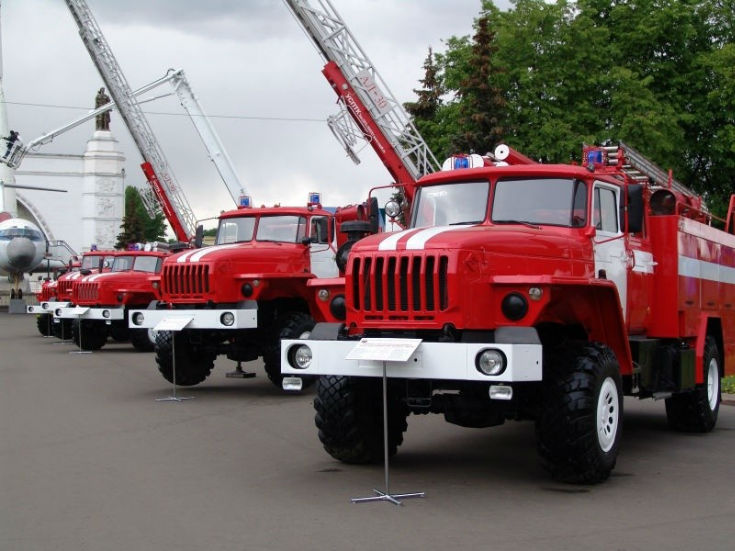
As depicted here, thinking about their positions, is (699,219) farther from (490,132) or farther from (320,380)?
(490,132)

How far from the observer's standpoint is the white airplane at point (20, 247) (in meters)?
48.5

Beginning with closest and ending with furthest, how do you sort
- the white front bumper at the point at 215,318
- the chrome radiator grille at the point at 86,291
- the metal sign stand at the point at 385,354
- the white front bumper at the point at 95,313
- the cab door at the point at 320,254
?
the metal sign stand at the point at 385,354 < the white front bumper at the point at 215,318 < the cab door at the point at 320,254 < the white front bumper at the point at 95,313 < the chrome radiator grille at the point at 86,291

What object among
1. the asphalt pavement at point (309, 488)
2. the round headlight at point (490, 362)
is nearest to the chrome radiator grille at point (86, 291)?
the asphalt pavement at point (309, 488)

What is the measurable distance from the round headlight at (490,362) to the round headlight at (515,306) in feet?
1.57

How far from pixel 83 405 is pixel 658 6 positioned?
94.5ft

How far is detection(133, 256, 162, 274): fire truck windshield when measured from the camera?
24.5 meters

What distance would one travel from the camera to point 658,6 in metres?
36.3

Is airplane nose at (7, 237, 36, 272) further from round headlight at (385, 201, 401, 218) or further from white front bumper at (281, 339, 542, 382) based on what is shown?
white front bumper at (281, 339, 542, 382)

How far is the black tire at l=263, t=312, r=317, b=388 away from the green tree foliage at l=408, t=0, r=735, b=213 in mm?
19790

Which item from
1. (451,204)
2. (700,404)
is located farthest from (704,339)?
(451,204)

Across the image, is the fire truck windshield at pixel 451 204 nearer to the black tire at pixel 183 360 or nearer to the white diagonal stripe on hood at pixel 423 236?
the white diagonal stripe on hood at pixel 423 236

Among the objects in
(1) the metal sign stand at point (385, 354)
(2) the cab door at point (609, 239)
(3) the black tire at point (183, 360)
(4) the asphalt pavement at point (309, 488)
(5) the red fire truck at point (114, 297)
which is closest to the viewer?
(4) the asphalt pavement at point (309, 488)

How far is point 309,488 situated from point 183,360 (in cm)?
771

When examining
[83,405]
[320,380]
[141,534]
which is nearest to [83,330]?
[83,405]
